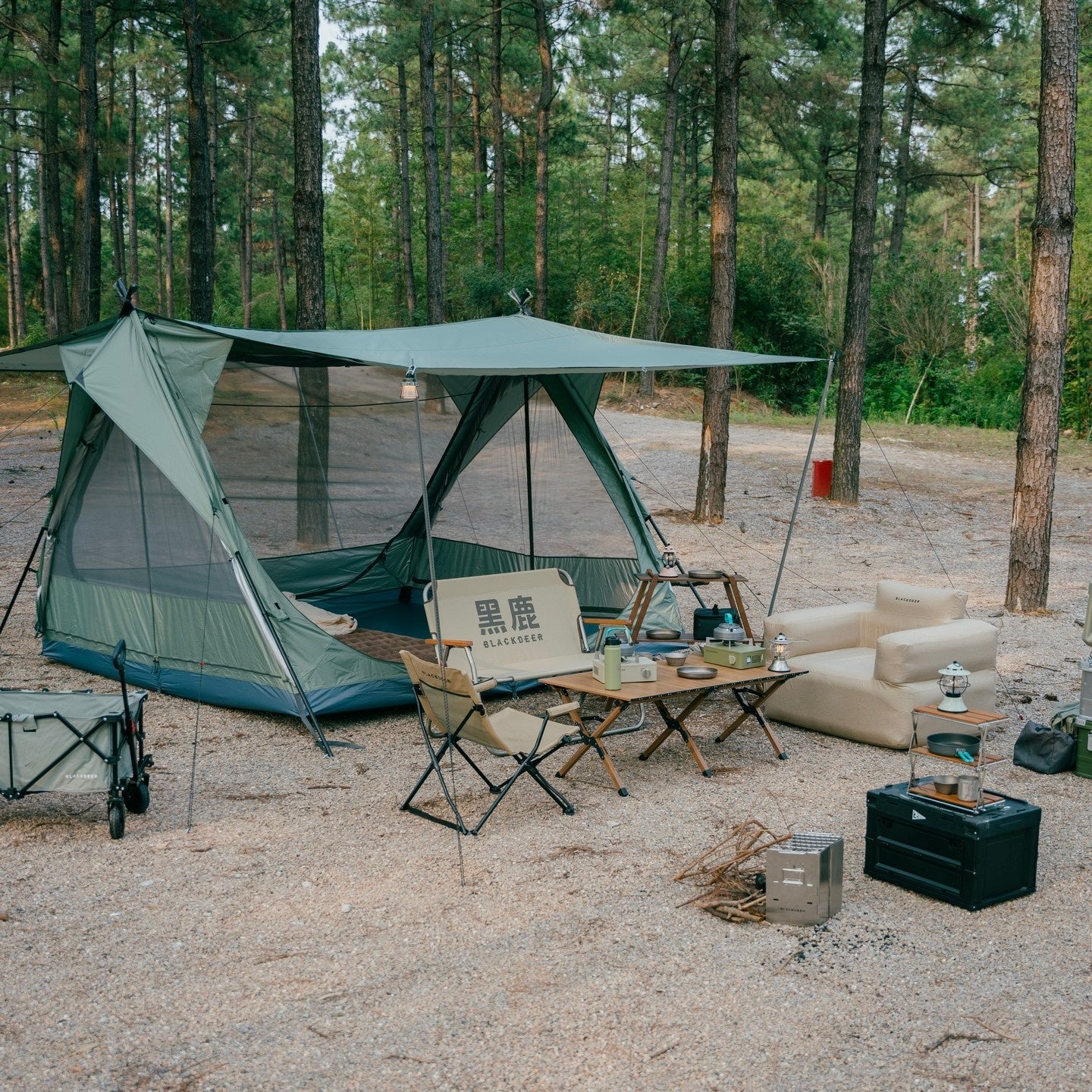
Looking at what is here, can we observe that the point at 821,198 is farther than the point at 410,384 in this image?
Yes

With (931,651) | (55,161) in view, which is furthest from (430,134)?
(931,651)

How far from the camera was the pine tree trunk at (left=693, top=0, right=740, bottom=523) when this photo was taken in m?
10.6

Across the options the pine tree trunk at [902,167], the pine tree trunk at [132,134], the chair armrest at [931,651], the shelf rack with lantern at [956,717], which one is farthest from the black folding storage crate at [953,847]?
the pine tree trunk at [132,134]

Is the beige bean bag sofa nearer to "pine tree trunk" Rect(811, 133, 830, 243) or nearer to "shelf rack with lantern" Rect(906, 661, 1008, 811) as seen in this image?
"shelf rack with lantern" Rect(906, 661, 1008, 811)

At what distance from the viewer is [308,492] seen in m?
7.56

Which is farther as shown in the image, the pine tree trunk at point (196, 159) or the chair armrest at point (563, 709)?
the pine tree trunk at point (196, 159)

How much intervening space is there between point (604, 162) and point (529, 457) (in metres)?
28.9

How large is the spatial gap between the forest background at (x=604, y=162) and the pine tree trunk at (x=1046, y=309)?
14.0 feet

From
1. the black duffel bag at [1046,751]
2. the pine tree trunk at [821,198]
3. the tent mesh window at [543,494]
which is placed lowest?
the black duffel bag at [1046,751]

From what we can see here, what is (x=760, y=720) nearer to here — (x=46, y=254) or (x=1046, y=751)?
(x=1046, y=751)

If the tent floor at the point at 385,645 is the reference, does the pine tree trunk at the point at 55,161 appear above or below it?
above

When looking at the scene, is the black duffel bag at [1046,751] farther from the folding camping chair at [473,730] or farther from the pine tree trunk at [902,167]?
the pine tree trunk at [902,167]

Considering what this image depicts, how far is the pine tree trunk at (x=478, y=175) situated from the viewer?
26172mm

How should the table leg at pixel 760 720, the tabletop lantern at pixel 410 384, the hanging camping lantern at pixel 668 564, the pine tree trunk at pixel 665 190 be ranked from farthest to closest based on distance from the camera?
the pine tree trunk at pixel 665 190 → the hanging camping lantern at pixel 668 564 → the table leg at pixel 760 720 → the tabletop lantern at pixel 410 384
